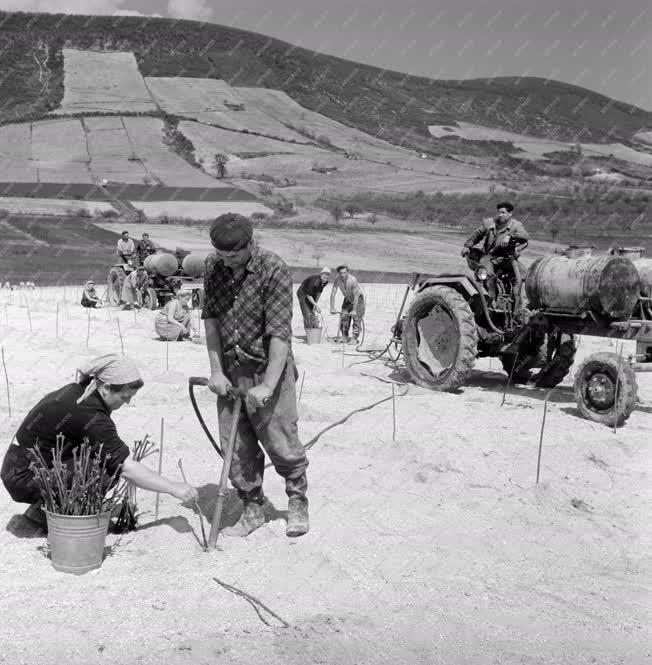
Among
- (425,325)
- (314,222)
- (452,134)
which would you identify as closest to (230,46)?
(452,134)

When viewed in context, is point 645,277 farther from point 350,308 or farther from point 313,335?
point 350,308

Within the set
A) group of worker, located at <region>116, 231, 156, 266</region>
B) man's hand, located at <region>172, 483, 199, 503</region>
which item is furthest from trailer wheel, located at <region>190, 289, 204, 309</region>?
man's hand, located at <region>172, 483, 199, 503</region>

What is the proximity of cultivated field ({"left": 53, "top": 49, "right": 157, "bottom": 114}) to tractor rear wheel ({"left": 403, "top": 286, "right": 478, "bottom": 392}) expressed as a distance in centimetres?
6281

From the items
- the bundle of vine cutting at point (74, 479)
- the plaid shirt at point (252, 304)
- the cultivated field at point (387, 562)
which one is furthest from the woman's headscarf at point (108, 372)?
the cultivated field at point (387, 562)

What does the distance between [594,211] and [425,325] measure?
34.2m

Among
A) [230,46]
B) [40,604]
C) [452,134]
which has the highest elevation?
[230,46]

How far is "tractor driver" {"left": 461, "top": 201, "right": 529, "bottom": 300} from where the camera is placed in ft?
28.6

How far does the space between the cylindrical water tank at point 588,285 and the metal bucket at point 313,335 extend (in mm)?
4491

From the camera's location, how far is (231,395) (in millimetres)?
4402

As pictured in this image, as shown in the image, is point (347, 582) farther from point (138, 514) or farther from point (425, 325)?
point (425, 325)

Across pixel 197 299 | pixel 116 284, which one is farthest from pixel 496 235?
pixel 116 284

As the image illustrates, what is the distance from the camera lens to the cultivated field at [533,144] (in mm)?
86438

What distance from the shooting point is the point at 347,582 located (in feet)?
13.4

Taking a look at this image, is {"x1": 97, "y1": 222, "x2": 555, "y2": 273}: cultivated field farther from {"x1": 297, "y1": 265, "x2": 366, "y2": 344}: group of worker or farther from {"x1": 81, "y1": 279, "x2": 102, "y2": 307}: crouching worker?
{"x1": 297, "y1": 265, "x2": 366, "y2": 344}: group of worker
